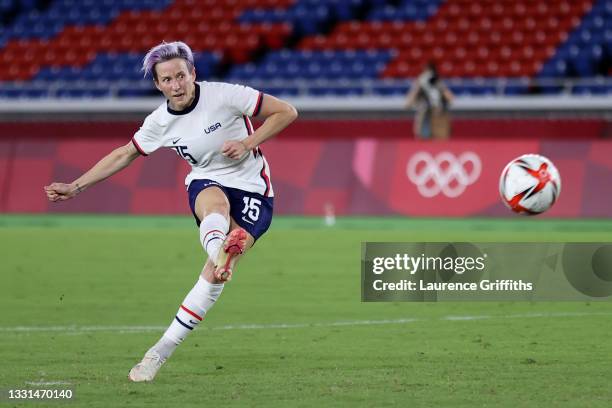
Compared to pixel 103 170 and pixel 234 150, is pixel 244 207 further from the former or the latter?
pixel 103 170

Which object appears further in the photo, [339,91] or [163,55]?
[339,91]

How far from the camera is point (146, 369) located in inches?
296

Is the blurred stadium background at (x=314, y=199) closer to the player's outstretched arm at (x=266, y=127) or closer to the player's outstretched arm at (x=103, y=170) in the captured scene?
the player's outstretched arm at (x=103, y=170)

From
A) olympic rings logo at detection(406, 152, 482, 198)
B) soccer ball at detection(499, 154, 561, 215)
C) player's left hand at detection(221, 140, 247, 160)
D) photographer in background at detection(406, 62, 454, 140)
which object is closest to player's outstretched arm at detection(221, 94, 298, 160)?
player's left hand at detection(221, 140, 247, 160)

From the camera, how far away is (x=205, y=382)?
24.3 ft

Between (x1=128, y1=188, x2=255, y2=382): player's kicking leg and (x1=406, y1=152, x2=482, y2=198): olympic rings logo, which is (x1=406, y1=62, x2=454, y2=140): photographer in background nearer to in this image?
(x1=406, y1=152, x2=482, y2=198): olympic rings logo

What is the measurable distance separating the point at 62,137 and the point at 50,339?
803 inches

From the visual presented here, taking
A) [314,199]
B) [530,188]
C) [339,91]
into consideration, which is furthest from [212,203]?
[339,91]

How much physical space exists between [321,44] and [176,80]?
963 inches

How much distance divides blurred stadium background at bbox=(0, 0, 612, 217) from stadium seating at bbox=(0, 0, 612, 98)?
5cm

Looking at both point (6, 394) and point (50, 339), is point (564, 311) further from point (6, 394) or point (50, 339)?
point (6, 394)

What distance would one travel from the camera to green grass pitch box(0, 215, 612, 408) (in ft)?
23.1

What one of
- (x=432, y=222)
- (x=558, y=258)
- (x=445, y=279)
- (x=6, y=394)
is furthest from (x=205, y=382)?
(x=432, y=222)

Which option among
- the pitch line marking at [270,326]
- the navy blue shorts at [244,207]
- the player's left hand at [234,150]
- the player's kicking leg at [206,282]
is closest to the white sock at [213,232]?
the player's kicking leg at [206,282]
